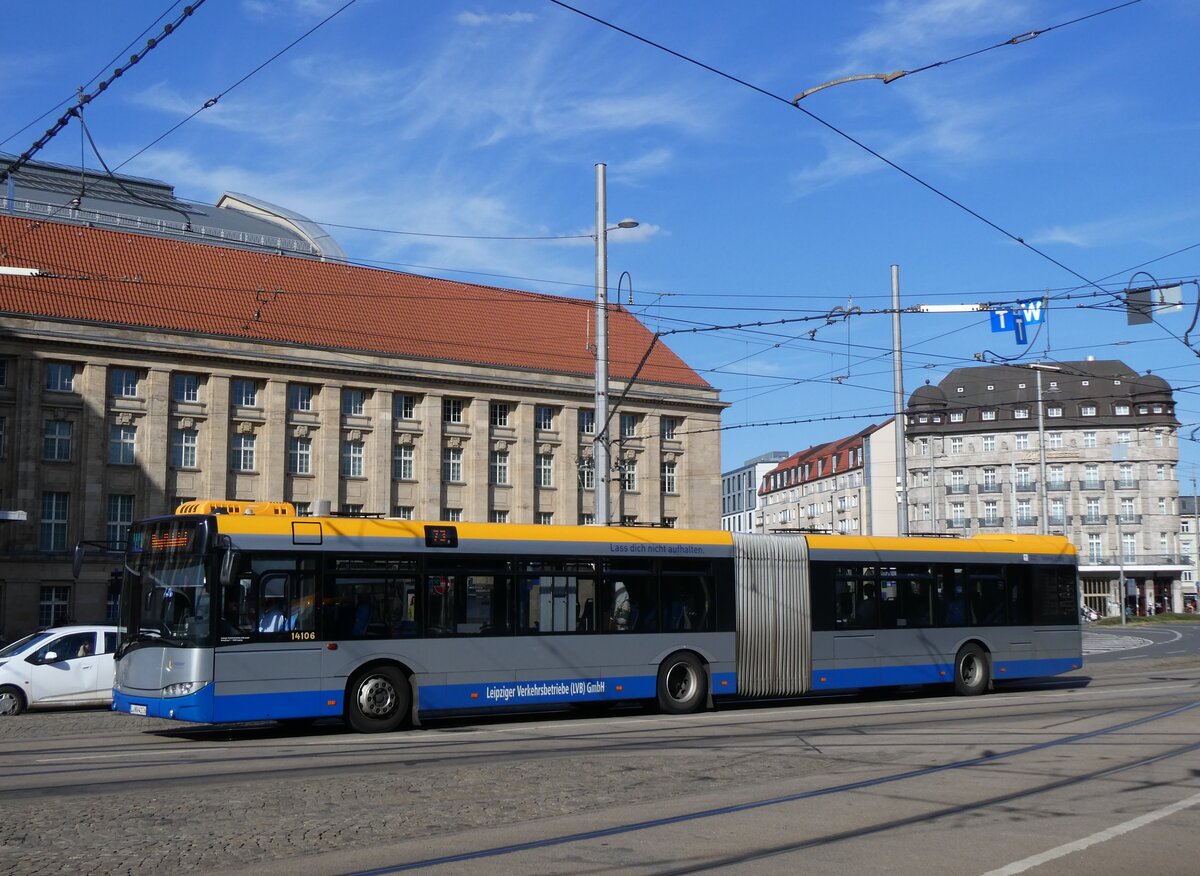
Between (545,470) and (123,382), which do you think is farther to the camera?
(545,470)

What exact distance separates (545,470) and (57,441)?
21.8 metres

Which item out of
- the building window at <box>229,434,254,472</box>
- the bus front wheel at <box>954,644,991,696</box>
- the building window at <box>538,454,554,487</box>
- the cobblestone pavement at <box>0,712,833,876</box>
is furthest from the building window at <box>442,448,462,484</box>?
the cobblestone pavement at <box>0,712,833,876</box>

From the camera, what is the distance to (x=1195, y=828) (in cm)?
975

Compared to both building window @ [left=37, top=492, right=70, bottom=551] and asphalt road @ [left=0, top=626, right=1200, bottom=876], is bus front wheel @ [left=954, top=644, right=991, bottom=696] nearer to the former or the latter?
asphalt road @ [left=0, top=626, right=1200, bottom=876]

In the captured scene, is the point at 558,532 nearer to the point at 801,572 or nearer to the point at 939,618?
the point at 801,572

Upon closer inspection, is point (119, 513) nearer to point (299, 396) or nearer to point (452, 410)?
point (299, 396)

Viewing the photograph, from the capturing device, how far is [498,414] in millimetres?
61719

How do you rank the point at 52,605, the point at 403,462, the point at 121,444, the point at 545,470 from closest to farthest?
the point at 52,605 → the point at 121,444 → the point at 403,462 → the point at 545,470

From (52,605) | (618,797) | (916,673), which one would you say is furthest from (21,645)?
(52,605)

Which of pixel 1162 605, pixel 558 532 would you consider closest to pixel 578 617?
pixel 558 532

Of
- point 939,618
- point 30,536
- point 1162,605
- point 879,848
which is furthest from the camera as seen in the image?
point 1162,605

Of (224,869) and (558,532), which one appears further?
(558,532)

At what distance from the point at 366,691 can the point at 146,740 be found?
2.74 metres

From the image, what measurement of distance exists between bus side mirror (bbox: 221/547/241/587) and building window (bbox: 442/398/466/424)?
1714 inches
